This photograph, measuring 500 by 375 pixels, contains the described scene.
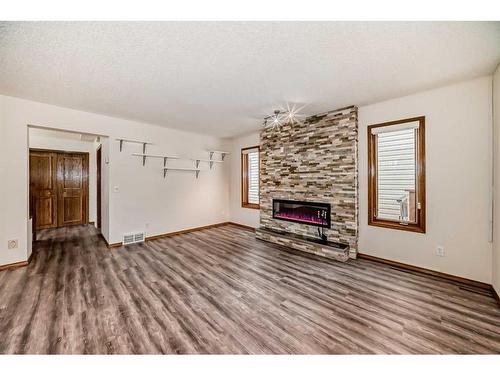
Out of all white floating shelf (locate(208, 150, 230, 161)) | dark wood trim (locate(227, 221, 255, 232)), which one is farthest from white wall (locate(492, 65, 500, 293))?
white floating shelf (locate(208, 150, 230, 161))

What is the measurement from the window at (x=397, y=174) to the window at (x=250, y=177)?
2.78 m

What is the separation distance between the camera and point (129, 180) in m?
4.44

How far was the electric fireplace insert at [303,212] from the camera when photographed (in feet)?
12.8

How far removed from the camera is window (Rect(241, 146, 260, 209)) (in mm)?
5672

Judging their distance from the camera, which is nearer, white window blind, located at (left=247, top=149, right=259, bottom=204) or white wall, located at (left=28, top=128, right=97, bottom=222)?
white wall, located at (left=28, top=128, right=97, bottom=222)

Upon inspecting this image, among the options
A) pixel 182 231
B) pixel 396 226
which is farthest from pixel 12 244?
pixel 396 226

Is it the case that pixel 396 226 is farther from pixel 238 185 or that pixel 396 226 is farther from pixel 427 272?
pixel 238 185

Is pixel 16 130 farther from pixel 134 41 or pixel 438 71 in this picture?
pixel 438 71

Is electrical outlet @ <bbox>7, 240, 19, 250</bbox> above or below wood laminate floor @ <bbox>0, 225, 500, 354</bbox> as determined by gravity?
above

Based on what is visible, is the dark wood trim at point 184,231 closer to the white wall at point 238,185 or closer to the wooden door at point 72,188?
the white wall at point 238,185

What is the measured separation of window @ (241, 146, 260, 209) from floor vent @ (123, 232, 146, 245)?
2.60m

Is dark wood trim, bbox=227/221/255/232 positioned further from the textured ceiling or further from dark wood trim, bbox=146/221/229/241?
the textured ceiling

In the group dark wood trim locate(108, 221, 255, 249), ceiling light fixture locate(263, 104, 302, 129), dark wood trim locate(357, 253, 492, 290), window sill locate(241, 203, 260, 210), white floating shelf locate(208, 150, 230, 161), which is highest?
ceiling light fixture locate(263, 104, 302, 129)

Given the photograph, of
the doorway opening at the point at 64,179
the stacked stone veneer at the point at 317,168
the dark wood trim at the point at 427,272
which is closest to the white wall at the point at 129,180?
the doorway opening at the point at 64,179
